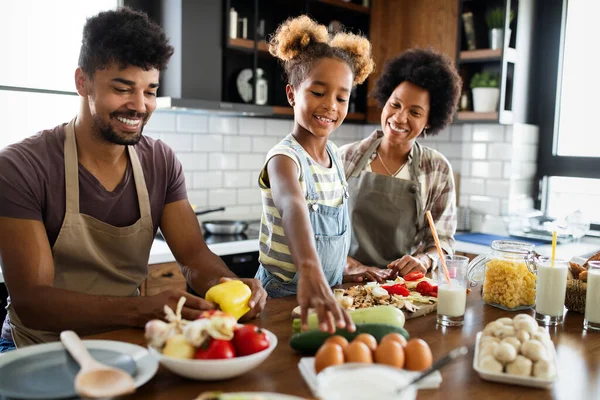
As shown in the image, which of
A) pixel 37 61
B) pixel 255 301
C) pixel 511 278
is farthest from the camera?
pixel 37 61

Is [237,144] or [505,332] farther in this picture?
[237,144]

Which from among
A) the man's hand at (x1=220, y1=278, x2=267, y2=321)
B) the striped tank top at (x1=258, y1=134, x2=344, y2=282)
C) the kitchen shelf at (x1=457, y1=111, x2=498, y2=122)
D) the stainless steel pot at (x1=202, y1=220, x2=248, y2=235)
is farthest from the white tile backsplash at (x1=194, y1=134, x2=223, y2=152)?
the man's hand at (x1=220, y1=278, x2=267, y2=321)

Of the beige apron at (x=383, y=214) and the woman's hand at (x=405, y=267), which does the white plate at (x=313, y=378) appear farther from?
the beige apron at (x=383, y=214)

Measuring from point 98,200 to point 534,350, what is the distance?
1.34 meters

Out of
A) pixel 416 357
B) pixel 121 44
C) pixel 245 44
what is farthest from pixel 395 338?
pixel 245 44

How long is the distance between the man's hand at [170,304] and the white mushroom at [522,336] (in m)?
0.69

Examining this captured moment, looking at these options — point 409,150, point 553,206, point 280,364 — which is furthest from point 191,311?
point 553,206

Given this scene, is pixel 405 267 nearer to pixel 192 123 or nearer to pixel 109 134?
pixel 109 134

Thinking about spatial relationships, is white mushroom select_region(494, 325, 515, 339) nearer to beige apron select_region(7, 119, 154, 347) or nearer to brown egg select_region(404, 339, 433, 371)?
brown egg select_region(404, 339, 433, 371)

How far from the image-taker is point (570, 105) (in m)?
3.92

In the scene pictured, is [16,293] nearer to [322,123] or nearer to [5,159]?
[5,159]

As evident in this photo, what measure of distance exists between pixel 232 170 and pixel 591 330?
272cm

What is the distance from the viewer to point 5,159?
65.5 inches

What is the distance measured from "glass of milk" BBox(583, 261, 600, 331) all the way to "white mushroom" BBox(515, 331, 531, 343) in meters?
0.42
